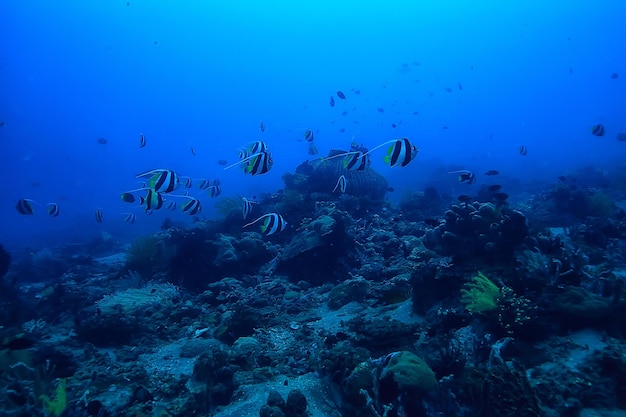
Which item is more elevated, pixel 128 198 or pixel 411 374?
pixel 128 198

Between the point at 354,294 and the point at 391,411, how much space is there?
4172 millimetres

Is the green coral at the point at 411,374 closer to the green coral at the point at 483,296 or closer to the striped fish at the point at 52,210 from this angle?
the green coral at the point at 483,296

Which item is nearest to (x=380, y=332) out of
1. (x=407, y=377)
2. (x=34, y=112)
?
(x=407, y=377)

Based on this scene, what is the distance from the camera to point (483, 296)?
4.68 metres

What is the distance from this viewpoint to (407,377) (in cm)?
346

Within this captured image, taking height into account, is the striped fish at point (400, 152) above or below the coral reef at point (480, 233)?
above

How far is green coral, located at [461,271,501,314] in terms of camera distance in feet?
15.2

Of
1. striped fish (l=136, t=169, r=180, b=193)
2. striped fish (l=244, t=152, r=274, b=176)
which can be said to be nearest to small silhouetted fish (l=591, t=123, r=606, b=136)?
striped fish (l=244, t=152, r=274, b=176)

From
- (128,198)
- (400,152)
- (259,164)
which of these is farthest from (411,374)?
(128,198)

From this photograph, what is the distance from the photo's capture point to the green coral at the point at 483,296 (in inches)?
182

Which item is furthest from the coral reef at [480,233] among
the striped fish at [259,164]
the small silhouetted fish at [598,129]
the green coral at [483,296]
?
the small silhouetted fish at [598,129]

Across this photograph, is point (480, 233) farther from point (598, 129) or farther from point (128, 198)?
point (598, 129)

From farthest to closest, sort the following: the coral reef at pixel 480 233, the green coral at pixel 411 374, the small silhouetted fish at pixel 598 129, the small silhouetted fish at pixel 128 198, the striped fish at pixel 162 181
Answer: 1. the small silhouetted fish at pixel 598 129
2. the small silhouetted fish at pixel 128 198
3. the striped fish at pixel 162 181
4. the coral reef at pixel 480 233
5. the green coral at pixel 411 374

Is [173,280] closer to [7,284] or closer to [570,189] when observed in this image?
[7,284]
